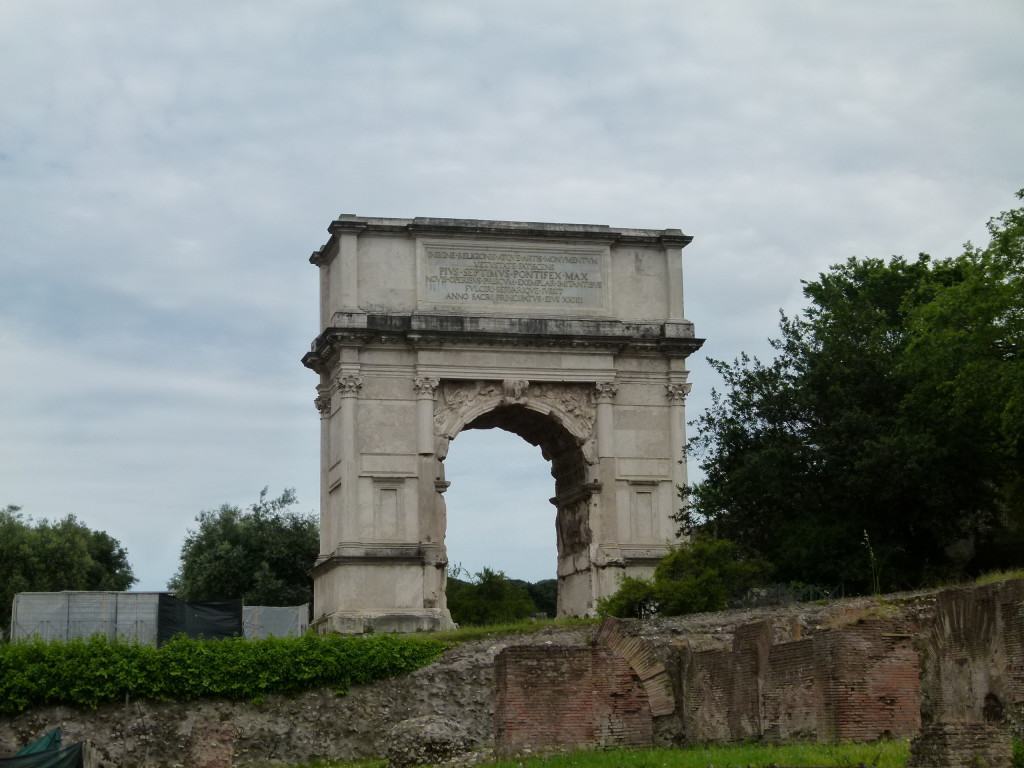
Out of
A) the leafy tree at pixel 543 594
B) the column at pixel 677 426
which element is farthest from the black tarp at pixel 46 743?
the leafy tree at pixel 543 594

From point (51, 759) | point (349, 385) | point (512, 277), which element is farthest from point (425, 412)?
point (51, 759)

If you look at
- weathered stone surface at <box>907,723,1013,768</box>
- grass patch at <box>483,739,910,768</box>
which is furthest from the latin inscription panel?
weathered stone surface at <box>907,723,1013,768</box>

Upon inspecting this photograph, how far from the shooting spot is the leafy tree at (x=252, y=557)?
63.3m

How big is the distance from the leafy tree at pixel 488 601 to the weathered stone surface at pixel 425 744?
20.6 m

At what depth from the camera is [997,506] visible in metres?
39.6

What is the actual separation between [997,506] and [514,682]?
67.6 feet

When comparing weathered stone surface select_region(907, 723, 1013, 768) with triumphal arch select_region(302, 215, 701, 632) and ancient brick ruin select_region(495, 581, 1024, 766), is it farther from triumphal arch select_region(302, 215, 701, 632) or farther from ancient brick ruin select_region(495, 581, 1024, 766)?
triumphal arch select_region(302, 215, 701, 632)

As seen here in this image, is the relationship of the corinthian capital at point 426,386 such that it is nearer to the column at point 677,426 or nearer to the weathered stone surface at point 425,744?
the column at point 677,426

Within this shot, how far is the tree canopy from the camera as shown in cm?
3647

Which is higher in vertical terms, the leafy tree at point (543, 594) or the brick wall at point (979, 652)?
the leafy tree at point (543, 594)

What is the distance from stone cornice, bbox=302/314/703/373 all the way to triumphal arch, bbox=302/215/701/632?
0.14ft

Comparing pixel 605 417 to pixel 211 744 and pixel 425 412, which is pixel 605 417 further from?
pixel 211 744

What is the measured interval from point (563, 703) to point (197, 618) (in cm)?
2148

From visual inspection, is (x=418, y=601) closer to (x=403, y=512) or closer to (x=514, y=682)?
(x=403, y=512)
